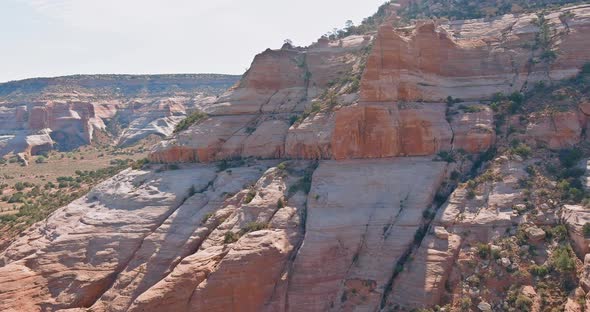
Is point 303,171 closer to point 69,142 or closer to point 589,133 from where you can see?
point 589,133

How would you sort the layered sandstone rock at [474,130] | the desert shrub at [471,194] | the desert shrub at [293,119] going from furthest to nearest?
the desert shrub at [293,119], the layered sandstone rock at [474,130], the desert shrub at [471,194]

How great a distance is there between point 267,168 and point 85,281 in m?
18.7

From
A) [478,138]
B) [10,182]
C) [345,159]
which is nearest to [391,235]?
[345,159]

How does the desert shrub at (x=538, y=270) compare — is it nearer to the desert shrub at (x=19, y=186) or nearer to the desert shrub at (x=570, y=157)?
the desert shrub at (x=570, y=157)

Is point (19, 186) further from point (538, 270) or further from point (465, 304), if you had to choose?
point (538, 270)

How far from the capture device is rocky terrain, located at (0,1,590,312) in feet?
103

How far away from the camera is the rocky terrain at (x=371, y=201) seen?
→ 31344 mm

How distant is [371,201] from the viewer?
1465 inches

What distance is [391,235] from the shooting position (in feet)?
112

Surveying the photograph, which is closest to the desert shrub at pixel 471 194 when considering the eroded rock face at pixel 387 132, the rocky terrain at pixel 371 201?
the rocky terrain at pixel 371 201

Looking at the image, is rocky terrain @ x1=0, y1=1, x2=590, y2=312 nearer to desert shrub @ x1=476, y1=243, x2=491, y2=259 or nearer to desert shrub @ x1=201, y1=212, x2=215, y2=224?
desert shrub @ x1=476, y1=243, x2=491, y2=259

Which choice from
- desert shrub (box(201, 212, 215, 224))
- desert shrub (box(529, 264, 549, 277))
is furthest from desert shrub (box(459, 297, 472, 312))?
desert shrub (box(201, 212, 215, 224))

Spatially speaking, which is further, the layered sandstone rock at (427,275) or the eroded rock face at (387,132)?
the eroded rock face at (387,132)

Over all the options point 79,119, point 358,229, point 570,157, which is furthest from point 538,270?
point 79,119
